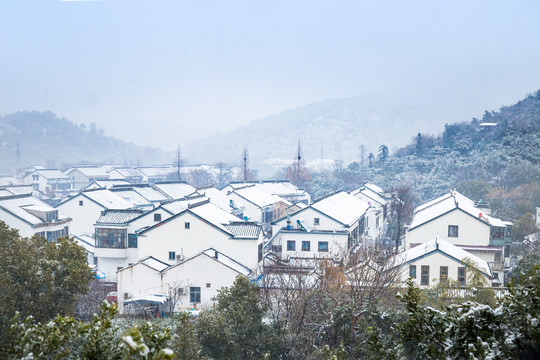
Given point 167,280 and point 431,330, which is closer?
point 431,330

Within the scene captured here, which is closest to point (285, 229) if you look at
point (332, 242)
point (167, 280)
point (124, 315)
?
point (332, 242)

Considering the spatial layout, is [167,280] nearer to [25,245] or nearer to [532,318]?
[25,245]

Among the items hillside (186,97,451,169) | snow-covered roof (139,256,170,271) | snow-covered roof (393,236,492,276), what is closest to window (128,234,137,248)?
snow-covered roof (139,256,170,271)

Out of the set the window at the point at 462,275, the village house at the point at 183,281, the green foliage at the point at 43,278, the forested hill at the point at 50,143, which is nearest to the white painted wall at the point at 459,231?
the window at the point at 462,275

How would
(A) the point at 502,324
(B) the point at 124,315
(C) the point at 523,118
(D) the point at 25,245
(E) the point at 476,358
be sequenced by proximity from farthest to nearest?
(C) the point at 523,118, (B) the point at 124,315, (D) the point at 25,245, (A) the point at 502,324, (E) the point at 476,358

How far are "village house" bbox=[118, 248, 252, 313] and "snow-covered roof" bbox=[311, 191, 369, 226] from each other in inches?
187

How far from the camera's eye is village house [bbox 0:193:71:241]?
15047mm

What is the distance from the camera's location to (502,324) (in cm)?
283

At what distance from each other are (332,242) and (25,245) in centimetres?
949

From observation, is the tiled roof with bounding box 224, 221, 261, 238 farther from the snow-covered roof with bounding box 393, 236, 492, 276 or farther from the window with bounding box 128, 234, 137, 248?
the snow-covered roof with bounding box 393, 236, 492, 276

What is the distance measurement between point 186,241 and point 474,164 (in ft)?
75.9

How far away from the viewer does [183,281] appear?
11.2 meters

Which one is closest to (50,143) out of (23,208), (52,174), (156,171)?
(156,171)

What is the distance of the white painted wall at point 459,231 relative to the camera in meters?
13.6
